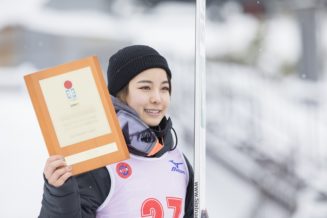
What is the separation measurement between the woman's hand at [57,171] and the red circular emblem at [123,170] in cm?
12

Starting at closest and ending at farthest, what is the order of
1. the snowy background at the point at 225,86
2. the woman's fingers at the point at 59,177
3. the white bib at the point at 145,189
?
the woman's fingers at the point at 59,177 < the white bib at the point at 145,189 < the snowy background at the point at 225,86

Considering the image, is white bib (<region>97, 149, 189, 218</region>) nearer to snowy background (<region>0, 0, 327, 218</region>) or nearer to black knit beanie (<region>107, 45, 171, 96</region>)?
black knit beanie (<region>107, 45, 171, 96</region>)

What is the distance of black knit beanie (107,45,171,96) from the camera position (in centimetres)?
106

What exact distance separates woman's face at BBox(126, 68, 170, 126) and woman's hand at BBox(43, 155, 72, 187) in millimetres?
183

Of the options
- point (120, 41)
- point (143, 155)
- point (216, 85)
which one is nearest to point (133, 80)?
point (143, 155)

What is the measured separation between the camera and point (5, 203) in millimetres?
3049

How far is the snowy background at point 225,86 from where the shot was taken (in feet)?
12.7

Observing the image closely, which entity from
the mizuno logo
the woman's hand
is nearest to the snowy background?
the mizuno logo

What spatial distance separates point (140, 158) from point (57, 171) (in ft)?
0.57

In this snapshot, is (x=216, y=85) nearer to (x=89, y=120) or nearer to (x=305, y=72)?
(x=305, y=72)

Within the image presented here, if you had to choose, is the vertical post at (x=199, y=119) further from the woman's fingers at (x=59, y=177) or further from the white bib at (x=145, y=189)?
the woman's fingers at (x=59, y=177)

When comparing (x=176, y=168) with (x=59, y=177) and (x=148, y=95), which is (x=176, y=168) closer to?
(x=148, y=95)

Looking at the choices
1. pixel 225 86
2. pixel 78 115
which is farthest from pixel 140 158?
pixel 225 86

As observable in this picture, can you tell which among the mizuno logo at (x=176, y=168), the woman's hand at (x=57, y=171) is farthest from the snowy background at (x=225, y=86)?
the woman's hand at (x=57, y=171)
